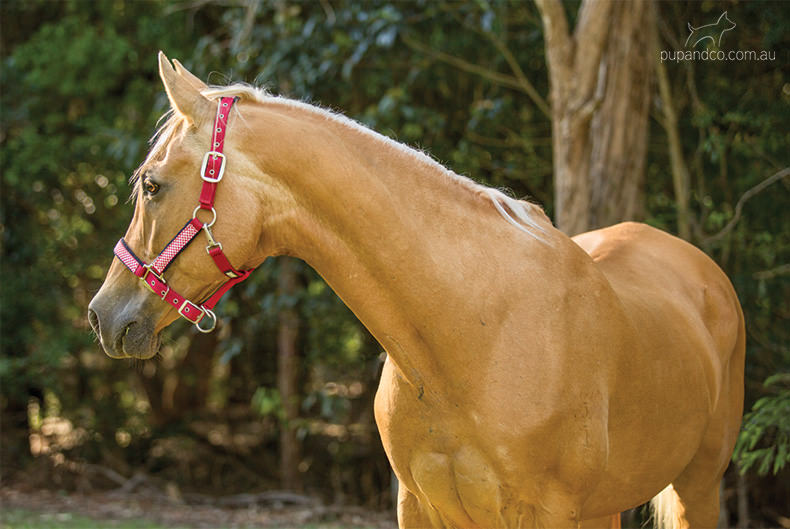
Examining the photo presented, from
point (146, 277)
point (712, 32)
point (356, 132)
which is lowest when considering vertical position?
point (146, 277)

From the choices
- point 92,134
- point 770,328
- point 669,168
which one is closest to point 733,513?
point 770,328

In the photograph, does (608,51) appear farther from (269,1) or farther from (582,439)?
(582,439)

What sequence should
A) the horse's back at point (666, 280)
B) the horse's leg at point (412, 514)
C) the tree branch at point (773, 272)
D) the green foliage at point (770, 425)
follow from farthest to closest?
the tree branch at point (773, 272), the green foliage at point (770, 425), the horse's back at point (666, 280), the horse's leg at point (412, 514)

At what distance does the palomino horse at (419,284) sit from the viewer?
222 cm

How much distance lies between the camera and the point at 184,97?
2.21 metres

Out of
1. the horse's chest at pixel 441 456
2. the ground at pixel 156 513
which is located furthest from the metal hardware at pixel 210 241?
the ground at pixel 156 513

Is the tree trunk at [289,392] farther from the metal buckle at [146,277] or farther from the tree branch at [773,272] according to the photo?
the metal buckle at [146,277]

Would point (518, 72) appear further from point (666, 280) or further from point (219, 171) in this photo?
point (219, 171)

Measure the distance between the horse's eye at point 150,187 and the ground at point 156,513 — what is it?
14.4ft

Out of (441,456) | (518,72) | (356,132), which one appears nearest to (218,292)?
(356,132)

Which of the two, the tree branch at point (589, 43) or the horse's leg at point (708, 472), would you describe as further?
the tree branch at point (589, 43)

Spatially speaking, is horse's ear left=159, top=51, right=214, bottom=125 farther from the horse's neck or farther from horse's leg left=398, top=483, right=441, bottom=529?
horse's leg left=398, top=483, right=441, bottom=529

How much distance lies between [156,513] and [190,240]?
5.30 metres

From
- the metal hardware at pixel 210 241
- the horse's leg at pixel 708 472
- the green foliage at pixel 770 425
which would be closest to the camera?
the metal hardware at pixel 210 241
